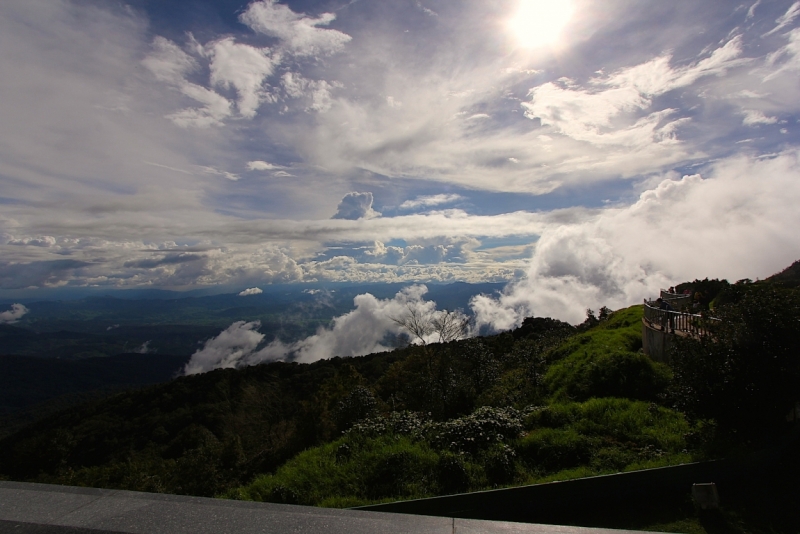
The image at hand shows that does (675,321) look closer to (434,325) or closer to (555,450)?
(555,450)

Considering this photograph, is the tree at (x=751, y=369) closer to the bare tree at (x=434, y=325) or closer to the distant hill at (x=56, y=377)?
the bare tree at (x=434, y=325)

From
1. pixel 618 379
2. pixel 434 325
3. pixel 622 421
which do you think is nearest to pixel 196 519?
pixel 622 421

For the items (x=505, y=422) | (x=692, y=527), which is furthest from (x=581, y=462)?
(x=692, y=527)

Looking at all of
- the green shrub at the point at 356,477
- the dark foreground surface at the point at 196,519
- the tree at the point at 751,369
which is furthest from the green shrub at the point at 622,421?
the dark foreground surface at the point at 196,519

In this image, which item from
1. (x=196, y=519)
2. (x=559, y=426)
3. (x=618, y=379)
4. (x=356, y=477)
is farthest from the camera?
(x=618, y=379)

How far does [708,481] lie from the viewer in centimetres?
578

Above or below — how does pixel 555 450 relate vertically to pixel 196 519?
below

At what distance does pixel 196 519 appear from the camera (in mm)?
2494

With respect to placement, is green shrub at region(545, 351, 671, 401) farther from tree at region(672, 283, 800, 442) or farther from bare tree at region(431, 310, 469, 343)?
bare tree at region(431, 310, 469, 343)

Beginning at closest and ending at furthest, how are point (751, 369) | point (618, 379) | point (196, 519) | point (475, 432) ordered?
point (196, 519) → point (751, 369) → point (475, 432) → point (618, 379)

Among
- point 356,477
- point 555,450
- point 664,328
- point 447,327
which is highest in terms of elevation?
point 664,328

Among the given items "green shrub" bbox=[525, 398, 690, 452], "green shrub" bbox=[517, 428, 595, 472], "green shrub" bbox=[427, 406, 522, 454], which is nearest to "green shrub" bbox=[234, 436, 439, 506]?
"green shrub" bbox=[427, 406, 522, 454]

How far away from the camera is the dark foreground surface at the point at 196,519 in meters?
2.34

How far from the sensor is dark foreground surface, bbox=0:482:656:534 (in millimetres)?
2342
